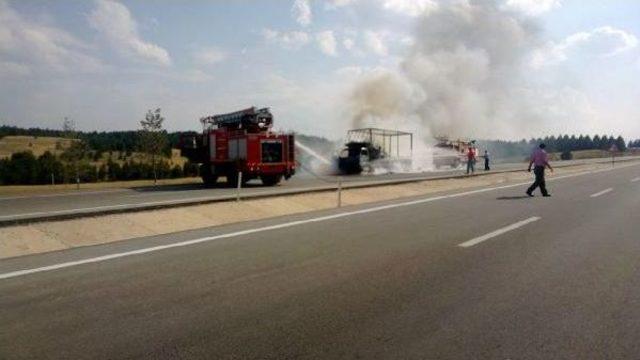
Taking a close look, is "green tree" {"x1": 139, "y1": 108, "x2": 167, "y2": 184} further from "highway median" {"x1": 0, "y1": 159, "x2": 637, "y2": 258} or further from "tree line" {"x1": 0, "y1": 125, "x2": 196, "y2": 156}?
"highway median" {"x1": 0, "y1": 159, "x2": 637, "y2": 258}

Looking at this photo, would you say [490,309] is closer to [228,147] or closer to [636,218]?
[636,218]

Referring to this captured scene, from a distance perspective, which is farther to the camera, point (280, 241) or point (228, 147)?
point (228, 147)

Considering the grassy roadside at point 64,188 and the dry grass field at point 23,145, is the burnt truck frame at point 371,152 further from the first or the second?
the dry grass field at point 23,145

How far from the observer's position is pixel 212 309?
5.15 m

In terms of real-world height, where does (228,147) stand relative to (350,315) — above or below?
above

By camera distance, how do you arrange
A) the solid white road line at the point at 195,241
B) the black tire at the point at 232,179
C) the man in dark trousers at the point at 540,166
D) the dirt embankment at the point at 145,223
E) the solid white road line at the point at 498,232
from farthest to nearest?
the black tire at the point at 232,179
the man in dark trousers at the point at 540,166
the solid white road line at the point at 498,232
the dirt embankment at the point at 145,223
the solid white road line at the point at 195,241

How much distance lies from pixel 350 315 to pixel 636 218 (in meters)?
9.29

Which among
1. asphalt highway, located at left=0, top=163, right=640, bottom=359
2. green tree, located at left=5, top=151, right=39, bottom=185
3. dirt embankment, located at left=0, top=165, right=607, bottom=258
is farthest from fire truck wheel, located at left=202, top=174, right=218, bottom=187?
green tree, located at left=5, top=151, right=39, bottom=185

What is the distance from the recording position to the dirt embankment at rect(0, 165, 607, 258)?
27.4ft

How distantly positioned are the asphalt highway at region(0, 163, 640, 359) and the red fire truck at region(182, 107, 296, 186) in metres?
14.3

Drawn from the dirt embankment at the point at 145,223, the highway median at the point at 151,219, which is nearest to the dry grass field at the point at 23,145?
the highway median at the point at 151,219

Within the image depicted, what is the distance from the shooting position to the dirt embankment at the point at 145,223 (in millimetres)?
8359

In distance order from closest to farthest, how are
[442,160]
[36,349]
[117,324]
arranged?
[36,349] → [117,324] → [442,160]

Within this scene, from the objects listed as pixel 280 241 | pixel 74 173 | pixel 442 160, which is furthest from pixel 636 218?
pixel 74 173
